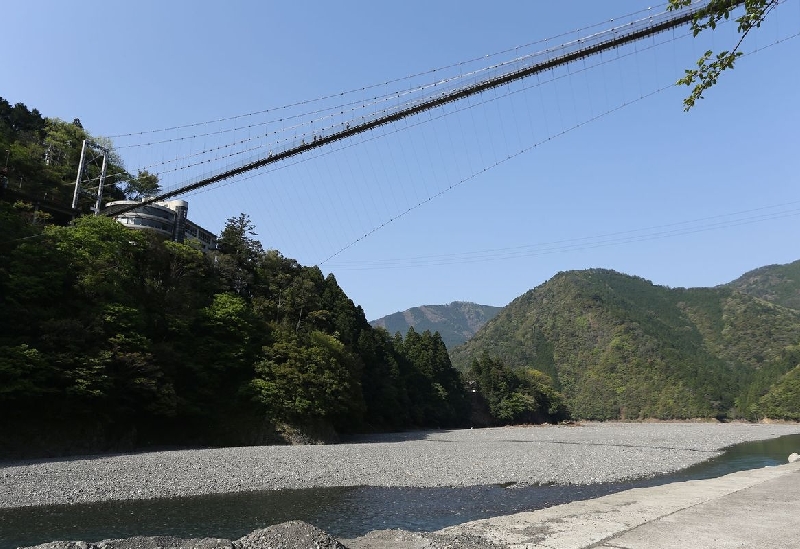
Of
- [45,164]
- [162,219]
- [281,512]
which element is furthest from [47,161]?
[281,512]

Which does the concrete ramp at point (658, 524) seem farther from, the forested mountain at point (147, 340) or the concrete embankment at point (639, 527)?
the forested mountain at point (147, 340)

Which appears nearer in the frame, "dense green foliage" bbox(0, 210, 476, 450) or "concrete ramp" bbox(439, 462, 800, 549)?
"concrete ramp" bbox(439, 462, 800, 549)

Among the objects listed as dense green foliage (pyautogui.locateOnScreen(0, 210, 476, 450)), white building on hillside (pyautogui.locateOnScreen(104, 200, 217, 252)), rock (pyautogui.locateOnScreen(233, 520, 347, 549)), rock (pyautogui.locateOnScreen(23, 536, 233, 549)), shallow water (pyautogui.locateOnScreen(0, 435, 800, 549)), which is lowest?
shallow water (pyautogui.locateOnScreen(0, 435, 800, 549))

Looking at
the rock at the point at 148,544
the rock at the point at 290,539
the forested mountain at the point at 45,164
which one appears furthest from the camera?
the forested mountain at the point at 45,164

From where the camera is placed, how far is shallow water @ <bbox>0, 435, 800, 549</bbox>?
13.8 meters

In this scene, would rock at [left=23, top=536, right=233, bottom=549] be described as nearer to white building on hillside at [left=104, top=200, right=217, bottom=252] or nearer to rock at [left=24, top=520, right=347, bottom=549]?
rock at [left=24, top=520, right=347, bottom=549]

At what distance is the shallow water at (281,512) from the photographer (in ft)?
45.3

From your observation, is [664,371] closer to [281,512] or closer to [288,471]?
[288,471]

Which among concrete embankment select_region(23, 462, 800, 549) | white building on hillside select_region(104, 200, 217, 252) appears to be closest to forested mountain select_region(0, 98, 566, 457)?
white building on hillside select_region(104, 200, 217, 252)

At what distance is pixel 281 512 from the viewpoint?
54.1 ft

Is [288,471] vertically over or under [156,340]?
under

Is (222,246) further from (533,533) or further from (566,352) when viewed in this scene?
(566,352)

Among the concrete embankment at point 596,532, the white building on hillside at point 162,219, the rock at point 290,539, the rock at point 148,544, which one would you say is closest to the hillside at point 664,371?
the white building on hillside at point 162,219

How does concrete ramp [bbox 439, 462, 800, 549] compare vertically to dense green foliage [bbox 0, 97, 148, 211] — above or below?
below
